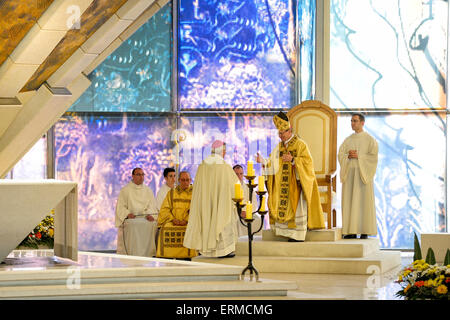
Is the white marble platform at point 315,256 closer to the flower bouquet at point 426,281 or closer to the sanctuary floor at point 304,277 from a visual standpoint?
the sanctuary floor at point 304,277

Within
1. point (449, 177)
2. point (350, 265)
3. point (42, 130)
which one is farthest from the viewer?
point (449, 177)

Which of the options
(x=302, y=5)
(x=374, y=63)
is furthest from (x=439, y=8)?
(x=302, y=5)

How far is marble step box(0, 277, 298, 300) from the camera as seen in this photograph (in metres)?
6.48

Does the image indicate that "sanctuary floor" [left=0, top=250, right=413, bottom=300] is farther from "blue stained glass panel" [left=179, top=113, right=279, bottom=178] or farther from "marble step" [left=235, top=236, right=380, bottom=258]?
"blue stained glass panel" [left=179, top=113, right=279, bottom=178]

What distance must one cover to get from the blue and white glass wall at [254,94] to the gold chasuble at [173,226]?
3016 millimetres

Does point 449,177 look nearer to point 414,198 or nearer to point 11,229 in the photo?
point 414,198

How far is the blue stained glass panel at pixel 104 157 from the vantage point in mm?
13570

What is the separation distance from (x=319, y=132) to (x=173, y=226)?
2.26m

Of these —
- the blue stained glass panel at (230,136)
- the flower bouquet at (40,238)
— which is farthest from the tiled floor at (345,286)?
the blue stained glass panel at (230,136)

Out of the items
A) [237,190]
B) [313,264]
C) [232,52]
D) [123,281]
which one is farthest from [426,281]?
[232,52]

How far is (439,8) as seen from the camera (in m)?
13.6

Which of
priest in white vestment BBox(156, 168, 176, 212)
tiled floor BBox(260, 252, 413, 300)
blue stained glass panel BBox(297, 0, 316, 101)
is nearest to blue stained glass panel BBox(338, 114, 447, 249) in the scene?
blue stained glass panel BBox(297, 0, 316, 101)

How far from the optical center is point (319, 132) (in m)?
11.1

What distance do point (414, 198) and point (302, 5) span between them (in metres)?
3.55
